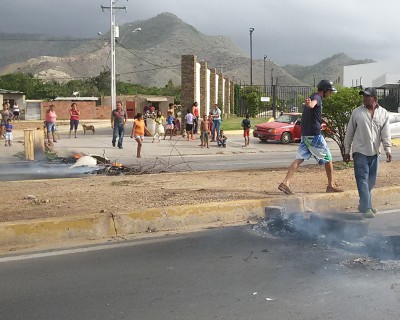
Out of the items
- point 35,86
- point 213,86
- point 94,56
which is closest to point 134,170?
point 213,86

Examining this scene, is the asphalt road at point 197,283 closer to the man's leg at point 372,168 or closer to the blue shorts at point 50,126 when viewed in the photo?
the man's leg at point 372,168

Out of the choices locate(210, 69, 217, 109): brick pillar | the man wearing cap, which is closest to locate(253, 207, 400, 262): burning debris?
the man wearing cap

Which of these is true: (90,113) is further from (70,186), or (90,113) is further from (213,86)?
(70,186)

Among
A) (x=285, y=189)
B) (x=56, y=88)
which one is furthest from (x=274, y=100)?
(x=56, y=88)

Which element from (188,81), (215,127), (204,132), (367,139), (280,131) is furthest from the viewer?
(188,81)

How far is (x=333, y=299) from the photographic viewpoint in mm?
3895

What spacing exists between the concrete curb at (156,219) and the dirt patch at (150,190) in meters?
0.32

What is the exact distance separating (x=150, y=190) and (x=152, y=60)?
135030 mm

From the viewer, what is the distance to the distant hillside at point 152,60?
404 ft

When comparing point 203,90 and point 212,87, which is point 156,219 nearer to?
point 203,90

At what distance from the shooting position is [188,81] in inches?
985

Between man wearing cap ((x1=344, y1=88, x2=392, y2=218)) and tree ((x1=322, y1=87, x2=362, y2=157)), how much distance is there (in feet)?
12.7

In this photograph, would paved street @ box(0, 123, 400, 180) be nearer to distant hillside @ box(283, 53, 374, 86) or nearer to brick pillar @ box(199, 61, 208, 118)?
brick pillar @ box(199, 61, 208, 118)

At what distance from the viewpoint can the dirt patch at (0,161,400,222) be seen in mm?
6660
